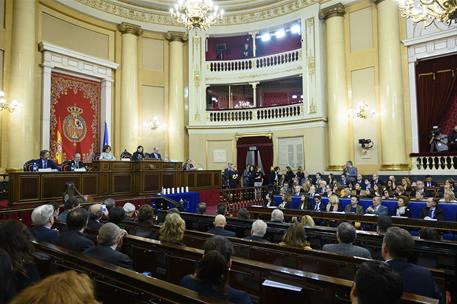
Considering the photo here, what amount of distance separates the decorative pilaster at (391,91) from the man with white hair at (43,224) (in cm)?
951

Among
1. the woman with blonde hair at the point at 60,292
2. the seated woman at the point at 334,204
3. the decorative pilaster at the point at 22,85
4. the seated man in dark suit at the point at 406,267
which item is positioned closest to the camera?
the woman with blonde hair at the point at 60,292

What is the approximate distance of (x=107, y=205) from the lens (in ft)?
15.7

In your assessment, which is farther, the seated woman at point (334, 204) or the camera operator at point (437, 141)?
the camera operator at point (437, 141)

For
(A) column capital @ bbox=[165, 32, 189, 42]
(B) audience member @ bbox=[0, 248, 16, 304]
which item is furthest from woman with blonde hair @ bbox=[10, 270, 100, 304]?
(A) column capital @ bbox=[165, 32, 189, 42]

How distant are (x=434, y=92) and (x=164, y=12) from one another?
996 cm

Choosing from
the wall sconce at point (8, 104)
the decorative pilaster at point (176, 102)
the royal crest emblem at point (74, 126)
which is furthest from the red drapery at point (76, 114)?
the decorative pilaster at point (176, 102)

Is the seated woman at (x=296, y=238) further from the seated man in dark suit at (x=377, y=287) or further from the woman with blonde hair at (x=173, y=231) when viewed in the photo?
the seated man in dark suit at (x=377, y=287)

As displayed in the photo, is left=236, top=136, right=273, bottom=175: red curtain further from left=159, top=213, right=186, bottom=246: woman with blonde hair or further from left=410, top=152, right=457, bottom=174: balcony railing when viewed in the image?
left=159, top=213, right=186, bottom=246: woman with blonde hair

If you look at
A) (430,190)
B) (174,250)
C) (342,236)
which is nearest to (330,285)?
(342,236)

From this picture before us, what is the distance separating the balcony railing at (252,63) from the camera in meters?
13.1

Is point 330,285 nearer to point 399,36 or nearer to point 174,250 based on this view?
point 174,250

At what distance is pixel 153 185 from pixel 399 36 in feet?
28.2

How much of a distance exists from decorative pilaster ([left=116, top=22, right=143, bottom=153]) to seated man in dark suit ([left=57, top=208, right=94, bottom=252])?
9.77 m

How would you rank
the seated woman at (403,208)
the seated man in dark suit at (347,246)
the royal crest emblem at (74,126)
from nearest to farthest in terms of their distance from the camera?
1. the seated man in dark suit at (347,246)
2. the seated woman at (403,208)
3. the royal crest emblem at (74,126)
